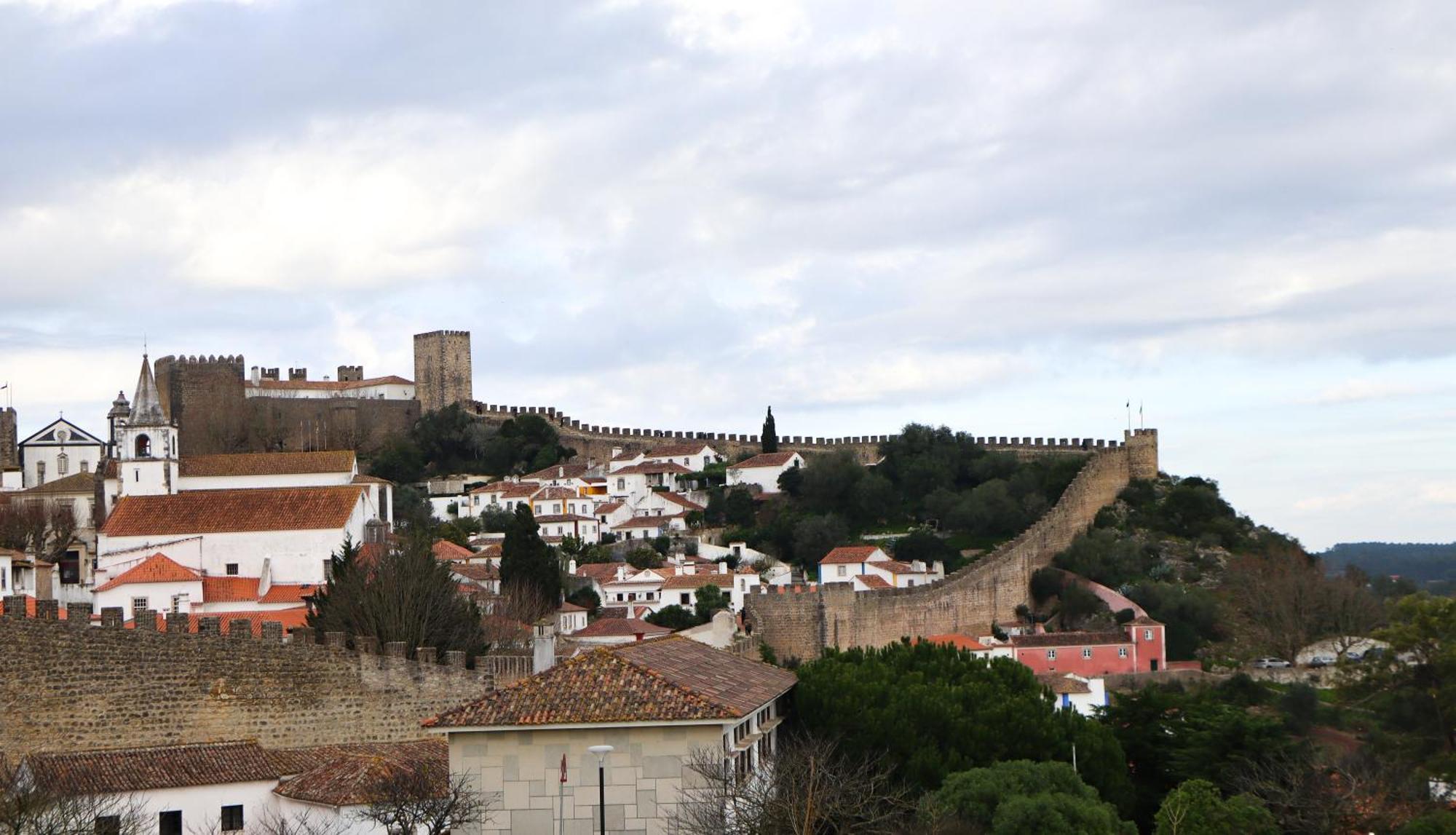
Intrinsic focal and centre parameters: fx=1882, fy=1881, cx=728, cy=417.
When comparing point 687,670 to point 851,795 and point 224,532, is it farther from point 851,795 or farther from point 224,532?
point 224,532

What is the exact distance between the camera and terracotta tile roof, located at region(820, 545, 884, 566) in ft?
195

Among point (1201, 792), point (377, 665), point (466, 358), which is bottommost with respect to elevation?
point (1201, 792)

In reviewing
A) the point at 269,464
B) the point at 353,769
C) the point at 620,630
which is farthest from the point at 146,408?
the point at 353,769

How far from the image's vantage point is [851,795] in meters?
21.5

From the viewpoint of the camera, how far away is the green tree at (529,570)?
4761cm

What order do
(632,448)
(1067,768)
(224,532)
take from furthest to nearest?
(632,448) < (224,532) < (1067,768)

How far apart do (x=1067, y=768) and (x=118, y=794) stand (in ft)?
36.9

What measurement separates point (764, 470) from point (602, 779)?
183ft

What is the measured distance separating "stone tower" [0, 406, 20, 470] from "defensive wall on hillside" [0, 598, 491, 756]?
53.6 metres

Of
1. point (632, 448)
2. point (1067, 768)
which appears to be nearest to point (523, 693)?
point (1067, 768)

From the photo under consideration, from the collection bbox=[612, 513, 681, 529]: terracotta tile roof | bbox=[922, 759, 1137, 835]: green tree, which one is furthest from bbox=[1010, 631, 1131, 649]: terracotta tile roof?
bbox=[922, 759, 1137, 835]: green tree

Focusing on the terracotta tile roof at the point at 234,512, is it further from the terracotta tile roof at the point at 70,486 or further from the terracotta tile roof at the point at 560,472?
the terracotta tile roof at the point at 560,472

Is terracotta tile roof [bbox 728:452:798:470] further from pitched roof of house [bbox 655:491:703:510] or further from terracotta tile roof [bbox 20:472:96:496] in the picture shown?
terracotta tile roof [bbox 20:472:96:496]

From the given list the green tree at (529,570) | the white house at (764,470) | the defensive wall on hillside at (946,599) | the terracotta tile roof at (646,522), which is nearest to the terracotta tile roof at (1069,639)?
the defensive wall on hillside at (946,599)
